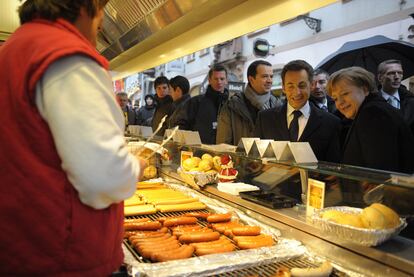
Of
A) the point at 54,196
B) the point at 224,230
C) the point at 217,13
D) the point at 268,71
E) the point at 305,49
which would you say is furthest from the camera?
the point at 305,49

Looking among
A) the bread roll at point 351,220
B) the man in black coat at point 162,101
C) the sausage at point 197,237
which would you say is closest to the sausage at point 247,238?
the sausage at point 197,237

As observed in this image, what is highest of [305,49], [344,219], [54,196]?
[305,49]

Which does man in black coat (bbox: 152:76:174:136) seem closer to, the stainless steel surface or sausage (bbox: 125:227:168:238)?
sausage (bbox: 125:227:168:238)

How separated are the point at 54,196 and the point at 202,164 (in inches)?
79.6

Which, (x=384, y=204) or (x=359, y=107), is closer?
(x=384, y=204)

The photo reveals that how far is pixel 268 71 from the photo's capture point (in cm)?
418

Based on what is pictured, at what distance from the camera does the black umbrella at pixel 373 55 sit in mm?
5539

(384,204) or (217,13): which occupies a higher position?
(217,13)

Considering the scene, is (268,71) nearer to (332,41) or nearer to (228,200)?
(228,200)

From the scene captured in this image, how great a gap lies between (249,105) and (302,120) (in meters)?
1.14

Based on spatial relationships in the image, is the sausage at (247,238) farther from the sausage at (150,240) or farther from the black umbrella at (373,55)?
the black umbrella at (373,55)

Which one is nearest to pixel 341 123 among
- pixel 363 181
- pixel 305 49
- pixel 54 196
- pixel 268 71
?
pixel 268 71

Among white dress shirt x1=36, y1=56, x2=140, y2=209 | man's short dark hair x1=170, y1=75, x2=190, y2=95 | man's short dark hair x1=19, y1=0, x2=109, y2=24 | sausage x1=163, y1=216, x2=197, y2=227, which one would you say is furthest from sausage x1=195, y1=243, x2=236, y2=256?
man's short dark hair x1=170, y1=75, x2=190, y2=95

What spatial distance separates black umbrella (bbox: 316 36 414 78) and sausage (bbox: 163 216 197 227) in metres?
4.69
